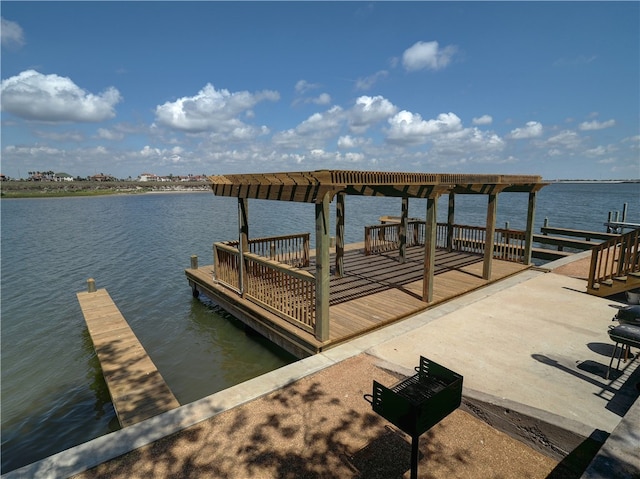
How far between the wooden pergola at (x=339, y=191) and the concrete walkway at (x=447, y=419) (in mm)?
1194

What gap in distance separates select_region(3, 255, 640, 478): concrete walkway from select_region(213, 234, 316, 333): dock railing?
4.03 ft

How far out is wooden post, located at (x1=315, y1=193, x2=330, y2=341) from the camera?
555 cm

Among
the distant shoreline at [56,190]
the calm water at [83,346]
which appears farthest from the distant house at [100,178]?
the calm water at [83,346]

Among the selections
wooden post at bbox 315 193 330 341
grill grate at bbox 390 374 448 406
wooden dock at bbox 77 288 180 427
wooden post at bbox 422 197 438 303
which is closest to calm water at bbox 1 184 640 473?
wooden dock at bbox 77 288 180 427

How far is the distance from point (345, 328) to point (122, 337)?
4.85 metres

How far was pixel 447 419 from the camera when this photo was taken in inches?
156

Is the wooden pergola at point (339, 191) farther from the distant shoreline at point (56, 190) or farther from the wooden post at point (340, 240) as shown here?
the distant shoreline at point (56, 190)

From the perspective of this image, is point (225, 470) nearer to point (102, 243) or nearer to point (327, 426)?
point (327, 426)

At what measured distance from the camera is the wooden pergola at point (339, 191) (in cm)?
558

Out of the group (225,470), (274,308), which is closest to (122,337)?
(274,308)

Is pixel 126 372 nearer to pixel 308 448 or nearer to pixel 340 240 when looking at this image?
pixel 308 448

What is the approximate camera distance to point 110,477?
10.2 ft

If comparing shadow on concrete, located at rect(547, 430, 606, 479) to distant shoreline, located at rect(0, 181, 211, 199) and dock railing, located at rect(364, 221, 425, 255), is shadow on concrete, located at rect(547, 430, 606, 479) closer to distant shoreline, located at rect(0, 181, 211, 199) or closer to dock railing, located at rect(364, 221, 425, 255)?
dock railing, located at rect(364, 221, 425, 255)

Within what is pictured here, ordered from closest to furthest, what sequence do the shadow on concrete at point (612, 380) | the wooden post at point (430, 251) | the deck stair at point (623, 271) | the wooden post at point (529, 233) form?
1. the shadow on concrete at point (612, 380)
2. the deck stair at point (623, 271)
3. the wooden post at point (430, 251)
4. the wooden post at point (529, 233)
